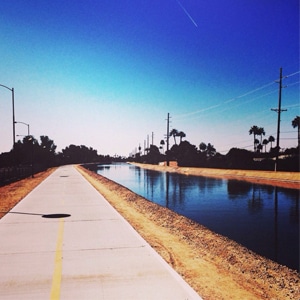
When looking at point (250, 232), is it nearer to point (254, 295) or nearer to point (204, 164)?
point (254, 295)

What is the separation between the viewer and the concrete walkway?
17.4 feet

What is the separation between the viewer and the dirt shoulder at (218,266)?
6.04m

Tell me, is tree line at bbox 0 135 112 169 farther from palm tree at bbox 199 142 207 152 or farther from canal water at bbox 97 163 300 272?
palm tree at bbox 199 142 207 152

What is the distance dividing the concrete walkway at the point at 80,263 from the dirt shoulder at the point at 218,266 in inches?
25.3

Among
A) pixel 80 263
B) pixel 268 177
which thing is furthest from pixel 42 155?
pixel 80 263

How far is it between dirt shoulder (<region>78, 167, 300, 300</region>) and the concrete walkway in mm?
642

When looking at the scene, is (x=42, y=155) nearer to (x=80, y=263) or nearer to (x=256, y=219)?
(x=256, y=219)

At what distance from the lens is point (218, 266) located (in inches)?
294

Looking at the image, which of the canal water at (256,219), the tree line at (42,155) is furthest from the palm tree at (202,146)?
the canal water at (256,219)

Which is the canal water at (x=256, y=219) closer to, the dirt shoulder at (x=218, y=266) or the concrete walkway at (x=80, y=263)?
the dirt shoulder at (x=218, y=266)

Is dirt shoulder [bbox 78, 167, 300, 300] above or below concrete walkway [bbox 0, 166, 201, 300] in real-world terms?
below

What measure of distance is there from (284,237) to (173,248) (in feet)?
18.8

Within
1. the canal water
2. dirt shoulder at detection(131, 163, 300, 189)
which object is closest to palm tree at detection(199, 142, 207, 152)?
dirt shoulder at detection(131, 163, 300, 189)

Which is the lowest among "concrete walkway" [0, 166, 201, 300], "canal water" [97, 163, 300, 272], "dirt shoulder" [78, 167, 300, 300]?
"canal water" [97, 163, 300, 272]
